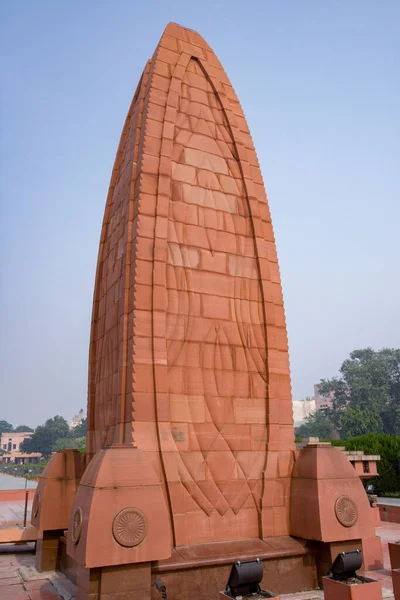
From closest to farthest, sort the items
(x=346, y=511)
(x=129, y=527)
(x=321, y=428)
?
1. (x=129, y=527)
2. (x=346, y=511)
3. (x=321, y=428)

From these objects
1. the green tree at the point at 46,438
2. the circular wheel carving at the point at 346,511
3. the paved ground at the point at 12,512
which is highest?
the green tree at the point at 46,438

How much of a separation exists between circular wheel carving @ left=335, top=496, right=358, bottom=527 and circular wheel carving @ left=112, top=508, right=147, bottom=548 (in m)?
4.01

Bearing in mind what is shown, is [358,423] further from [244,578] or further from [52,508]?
[244,578]

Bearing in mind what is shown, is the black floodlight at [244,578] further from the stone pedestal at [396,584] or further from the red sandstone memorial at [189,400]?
the stone pedestal at [396,584]

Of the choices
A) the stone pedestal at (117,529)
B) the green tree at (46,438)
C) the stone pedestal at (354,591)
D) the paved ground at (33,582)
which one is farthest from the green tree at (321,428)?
the green tree at (46,438)

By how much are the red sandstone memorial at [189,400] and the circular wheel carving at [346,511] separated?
28 mm

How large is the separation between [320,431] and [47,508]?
229 ft

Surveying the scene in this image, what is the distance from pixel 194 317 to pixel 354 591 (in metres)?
5.77

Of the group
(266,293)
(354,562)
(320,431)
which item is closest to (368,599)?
(354,562)

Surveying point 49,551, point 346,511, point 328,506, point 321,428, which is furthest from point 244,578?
point 321,428

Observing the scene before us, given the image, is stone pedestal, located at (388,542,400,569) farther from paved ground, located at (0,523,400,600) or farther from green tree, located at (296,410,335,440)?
green tree, located at (296,410,335,440)

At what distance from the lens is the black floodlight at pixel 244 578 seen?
268 inches

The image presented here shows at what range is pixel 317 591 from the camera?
898cm

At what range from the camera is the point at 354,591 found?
706 centimetres
